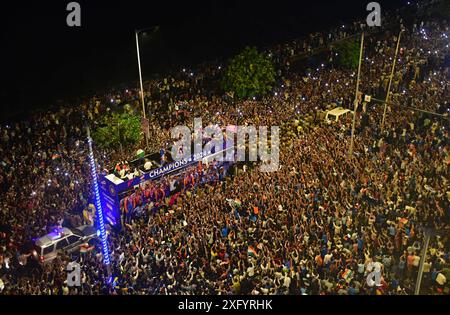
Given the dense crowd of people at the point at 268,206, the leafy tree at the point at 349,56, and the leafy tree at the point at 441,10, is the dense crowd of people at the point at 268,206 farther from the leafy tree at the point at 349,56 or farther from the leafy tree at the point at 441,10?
the leafy tree at the point at 441,10

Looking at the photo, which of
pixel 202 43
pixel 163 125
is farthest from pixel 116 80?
pixel 163 125

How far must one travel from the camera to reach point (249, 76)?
103 feet

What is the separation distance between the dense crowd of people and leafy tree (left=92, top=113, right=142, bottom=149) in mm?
786

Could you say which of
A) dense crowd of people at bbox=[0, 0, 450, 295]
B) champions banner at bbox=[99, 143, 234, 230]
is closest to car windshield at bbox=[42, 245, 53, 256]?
dense crowd of people at bbox=[0, 0, 450, 295]

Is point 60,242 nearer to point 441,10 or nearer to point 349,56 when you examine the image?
point 349,56

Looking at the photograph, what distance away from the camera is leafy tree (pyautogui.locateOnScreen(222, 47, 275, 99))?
31.3 m

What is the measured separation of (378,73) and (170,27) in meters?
29.8

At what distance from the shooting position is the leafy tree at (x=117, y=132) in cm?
2492

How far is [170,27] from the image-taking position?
185ft

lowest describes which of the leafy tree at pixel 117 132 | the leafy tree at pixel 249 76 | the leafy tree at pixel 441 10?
the leafy tree at pixel 117 132

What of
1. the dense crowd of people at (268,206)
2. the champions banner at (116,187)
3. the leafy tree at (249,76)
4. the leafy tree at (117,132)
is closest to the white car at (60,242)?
the dense crowd of people at (268,206)

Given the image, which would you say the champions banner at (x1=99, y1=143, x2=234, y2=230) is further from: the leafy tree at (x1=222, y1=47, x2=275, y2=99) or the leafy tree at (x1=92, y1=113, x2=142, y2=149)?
the leafy tree at (x1=222, y1=47, x2=275, y2=99)

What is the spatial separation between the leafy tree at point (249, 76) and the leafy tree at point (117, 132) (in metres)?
8.58
